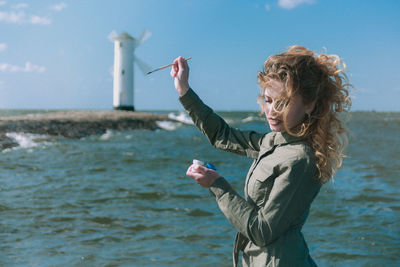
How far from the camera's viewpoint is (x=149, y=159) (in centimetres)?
1408

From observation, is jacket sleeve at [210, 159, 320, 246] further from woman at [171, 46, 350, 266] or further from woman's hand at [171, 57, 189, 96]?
woman's hand at [171, 57, 189, 96]

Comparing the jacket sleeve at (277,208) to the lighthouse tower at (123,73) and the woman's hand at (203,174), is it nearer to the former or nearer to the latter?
the woman's hand at (203,174)

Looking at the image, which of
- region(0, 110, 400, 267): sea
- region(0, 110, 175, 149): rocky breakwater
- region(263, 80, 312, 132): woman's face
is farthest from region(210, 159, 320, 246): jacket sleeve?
region(0, 110, 175, 149): rocky breakwater

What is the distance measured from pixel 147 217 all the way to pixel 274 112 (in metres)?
5.32

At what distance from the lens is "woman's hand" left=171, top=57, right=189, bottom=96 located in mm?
2135

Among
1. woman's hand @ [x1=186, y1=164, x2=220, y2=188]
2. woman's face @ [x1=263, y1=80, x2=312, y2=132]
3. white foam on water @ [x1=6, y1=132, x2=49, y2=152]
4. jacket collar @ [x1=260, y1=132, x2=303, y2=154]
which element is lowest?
white foam on water @ [x1=6, y1=132, x2=49, y2=152]

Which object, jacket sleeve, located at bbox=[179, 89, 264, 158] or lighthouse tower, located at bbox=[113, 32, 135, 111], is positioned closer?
jacket sleeve, located at bbox=[179, 89, 264, 158]

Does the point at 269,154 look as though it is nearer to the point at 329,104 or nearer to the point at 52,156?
the point at 329,104

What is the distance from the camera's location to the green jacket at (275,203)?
167 cm

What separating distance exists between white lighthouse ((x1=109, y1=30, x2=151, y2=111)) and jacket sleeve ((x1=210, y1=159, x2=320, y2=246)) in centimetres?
3799

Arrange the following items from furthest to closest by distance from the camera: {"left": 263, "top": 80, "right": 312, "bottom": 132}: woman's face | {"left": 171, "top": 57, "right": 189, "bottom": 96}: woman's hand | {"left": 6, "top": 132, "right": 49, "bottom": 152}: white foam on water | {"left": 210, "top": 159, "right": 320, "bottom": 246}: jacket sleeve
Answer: {"left": 6, "top": 132, "right": 49, "bottom": 152}: white foam on water, {"left": 171, "top": 57, "right": 189, "bottom": 96}: woman's hand, {"left": 263, "top": 80, "right": 312, "bottom": 132}: woman's face, {"left": 210, "top": 159, "right": 320, "bottom": 246}: jacket sleeve

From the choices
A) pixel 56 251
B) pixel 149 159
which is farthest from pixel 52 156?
pixel 56 251

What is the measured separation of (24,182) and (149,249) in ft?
17.9

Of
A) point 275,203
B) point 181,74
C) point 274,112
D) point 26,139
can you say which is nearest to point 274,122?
point 274,112
